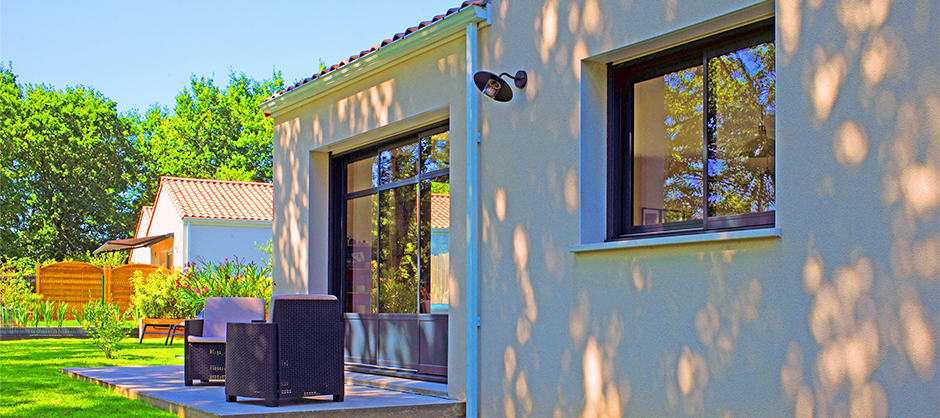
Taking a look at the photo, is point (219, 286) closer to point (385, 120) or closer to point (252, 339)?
point (385, 120)

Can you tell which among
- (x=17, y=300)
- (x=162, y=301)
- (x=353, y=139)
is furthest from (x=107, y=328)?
(x=17, y=300)

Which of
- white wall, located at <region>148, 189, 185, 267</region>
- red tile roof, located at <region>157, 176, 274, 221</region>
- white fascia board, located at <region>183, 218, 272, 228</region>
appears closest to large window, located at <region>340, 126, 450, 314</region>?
white fascia board, located at <region>183, 218, 272, 228</region>

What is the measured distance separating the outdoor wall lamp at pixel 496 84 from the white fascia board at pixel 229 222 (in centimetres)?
2454

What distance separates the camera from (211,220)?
30.2 m

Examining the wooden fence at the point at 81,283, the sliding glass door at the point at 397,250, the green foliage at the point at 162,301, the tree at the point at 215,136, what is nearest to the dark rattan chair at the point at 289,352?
the sliding glass door at the point at 397,250

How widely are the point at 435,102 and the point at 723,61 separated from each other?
341 centimetres

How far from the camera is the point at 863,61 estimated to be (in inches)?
186

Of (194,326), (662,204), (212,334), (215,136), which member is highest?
(215,136)

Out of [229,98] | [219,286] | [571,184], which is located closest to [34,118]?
[229,98]

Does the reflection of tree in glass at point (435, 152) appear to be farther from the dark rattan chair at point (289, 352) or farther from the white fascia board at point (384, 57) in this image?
the dark rattan chair at point (289, 352)

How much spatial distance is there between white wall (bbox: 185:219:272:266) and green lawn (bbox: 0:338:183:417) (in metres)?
13.4

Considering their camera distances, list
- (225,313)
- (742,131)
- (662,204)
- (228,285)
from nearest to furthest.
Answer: (742,131), (662,204), (225,313), (228,285)

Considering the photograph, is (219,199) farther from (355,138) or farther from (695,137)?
(695,137)

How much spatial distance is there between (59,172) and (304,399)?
45.3m
